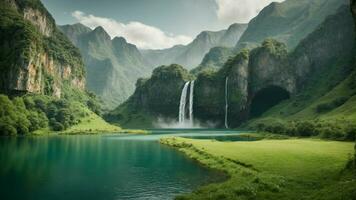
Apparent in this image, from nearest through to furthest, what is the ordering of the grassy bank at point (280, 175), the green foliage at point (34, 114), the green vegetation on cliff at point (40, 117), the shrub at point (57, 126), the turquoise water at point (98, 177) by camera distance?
the grassy bank at point (280, 175) < the turquoise water at point (98, 177) < the green foliage at point (34, 114) < the green vegetation on cliff at point (40, 117) < the shrub at point (57, 126)

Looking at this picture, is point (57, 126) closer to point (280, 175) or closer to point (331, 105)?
point (331, 105)

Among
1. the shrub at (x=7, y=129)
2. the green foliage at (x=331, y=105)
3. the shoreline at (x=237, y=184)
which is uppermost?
the green foliage at (x=331, y=105)

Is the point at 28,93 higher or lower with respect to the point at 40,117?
higher

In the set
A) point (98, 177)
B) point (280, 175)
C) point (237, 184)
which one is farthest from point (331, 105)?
point (98, 177)

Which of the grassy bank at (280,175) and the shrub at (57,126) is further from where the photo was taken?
the shrub at (57,126)

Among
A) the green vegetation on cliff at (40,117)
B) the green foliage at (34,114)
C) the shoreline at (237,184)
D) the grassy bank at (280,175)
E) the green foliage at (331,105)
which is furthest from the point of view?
the green foliage at (331,105)

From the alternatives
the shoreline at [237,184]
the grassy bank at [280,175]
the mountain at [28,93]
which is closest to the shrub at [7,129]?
the mountain at [28,93]

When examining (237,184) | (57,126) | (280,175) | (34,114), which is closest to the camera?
(237,184)

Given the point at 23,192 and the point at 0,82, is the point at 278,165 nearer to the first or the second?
the point at 23,192

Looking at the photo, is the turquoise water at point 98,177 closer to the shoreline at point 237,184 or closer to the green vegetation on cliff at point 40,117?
the shoreline at point 237,184
